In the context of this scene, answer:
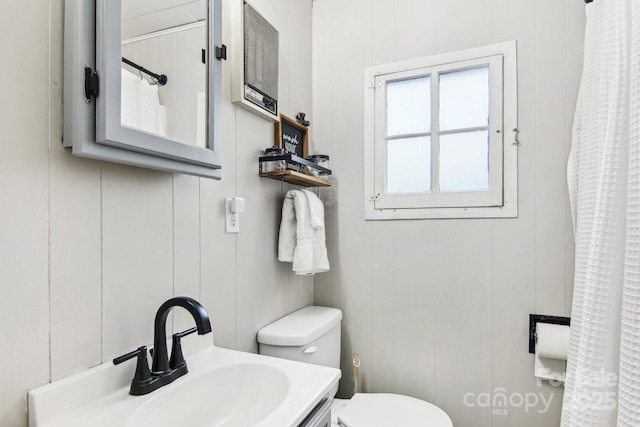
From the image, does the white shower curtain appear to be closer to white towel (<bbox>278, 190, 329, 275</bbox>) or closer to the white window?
the white window

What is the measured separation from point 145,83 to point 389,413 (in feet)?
4.49

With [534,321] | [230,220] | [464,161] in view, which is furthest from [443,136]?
[230,220]

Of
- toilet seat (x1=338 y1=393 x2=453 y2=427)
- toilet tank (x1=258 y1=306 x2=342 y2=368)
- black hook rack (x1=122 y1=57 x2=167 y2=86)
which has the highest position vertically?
black hook rack (x1=122 y1=57 x2=167 y2=86)

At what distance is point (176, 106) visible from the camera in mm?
915

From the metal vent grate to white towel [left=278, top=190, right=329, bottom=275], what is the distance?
442 millimetres

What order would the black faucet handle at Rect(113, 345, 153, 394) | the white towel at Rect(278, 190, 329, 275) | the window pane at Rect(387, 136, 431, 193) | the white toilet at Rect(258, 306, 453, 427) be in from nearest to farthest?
the black faucet handle at Rect(113, 345, 153, 394) → the white toilet at Rect(258, 306, 453, 427) → the white towel at Rect(278, 190, 329, 275) → the window pane at Rect(387, 136, 431, 193)

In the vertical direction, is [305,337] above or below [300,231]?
below

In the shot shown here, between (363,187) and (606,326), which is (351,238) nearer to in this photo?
(363,187)

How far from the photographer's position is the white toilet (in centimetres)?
125

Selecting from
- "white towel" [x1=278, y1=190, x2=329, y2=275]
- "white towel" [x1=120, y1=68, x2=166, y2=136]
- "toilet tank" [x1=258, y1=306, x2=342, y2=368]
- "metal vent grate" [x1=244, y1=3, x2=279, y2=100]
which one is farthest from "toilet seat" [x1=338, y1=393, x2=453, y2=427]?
"metal vent grate" [x1=244, y1=3, x2=279, y2=100]

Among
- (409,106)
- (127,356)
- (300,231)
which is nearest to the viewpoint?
(127,356)

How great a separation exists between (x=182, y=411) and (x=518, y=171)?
1445 millimetres

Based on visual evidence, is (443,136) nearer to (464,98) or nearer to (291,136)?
(464,98)

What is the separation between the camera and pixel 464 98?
151 cm
